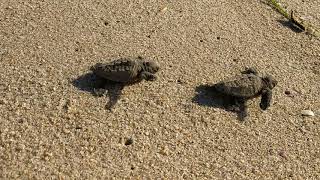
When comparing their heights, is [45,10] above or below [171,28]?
below

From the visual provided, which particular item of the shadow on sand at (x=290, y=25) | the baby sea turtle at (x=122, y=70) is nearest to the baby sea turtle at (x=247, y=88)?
the baby sea turtle at (x=122, y=70)

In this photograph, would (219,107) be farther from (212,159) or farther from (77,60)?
(77,60)

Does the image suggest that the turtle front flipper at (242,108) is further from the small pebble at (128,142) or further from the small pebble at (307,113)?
the small pebble at (128,142)

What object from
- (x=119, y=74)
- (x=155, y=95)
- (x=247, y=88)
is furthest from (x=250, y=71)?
(x=119, y=74)

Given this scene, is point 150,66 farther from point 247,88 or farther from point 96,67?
point 247,88

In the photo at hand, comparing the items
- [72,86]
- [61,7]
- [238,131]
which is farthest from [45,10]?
[238,131]

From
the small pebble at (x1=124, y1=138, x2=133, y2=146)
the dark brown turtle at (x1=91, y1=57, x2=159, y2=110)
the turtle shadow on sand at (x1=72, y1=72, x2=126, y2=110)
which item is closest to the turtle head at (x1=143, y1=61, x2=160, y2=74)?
the dark brown turtle at (x1=91, y1=57, x2=159, y2=110)
